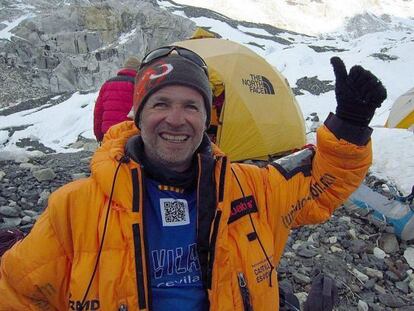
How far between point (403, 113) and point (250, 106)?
265 inches

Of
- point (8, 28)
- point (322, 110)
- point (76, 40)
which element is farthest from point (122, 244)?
point (8, 28)

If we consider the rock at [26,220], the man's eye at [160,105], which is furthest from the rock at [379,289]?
the rock at [26,220]

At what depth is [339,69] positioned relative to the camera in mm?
2215

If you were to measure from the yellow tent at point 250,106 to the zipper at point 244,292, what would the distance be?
5.29m

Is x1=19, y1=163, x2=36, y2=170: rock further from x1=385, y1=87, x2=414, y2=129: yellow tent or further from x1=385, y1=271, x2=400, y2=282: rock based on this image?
x1=385, y1=87, x2=414, y2=129: yellow tent

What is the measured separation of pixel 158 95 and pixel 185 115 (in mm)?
198

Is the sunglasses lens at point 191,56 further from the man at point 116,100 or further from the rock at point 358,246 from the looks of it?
the rock at point 358,246

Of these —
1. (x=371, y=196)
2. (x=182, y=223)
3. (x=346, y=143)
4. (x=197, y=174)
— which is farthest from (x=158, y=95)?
(x=371, y=196)

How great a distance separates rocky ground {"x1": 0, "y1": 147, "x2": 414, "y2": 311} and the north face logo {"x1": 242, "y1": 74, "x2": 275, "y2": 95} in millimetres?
2981

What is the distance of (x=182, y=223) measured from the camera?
2.21 meters

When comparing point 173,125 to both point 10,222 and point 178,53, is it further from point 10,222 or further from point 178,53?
point 10,222

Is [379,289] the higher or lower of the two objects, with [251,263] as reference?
lower

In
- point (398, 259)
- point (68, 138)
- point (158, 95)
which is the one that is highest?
point (158, 95)

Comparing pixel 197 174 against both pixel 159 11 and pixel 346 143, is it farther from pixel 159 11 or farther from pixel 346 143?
pixel 159 11
